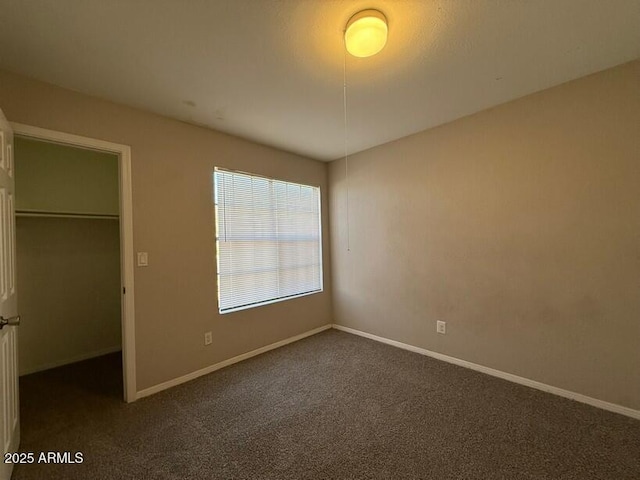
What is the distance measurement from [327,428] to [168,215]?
7.25ft

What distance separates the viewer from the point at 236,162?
2.98 metres

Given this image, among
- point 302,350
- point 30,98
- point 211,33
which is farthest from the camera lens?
point 302,350

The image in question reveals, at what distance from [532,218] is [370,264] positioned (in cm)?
176

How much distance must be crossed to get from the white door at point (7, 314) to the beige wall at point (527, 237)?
10.3ft

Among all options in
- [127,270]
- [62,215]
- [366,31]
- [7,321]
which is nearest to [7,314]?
[7,321]

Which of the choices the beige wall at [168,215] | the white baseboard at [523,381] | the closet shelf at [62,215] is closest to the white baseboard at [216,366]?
the beige wall at [168,215]

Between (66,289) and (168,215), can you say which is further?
(66,289)

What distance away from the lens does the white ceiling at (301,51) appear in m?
1.39

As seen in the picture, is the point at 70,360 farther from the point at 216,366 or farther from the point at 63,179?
the point at 63,179

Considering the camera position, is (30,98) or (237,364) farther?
(237,364)

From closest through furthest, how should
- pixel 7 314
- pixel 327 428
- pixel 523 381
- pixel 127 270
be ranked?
pixel 7 314 < pixel 327 428 < pixel 127 270 < pixel 523 381

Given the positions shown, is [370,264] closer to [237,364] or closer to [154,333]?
[237,364]

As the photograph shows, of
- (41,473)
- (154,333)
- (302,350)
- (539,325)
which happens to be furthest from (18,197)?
(539,325)

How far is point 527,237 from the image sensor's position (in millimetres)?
2312
